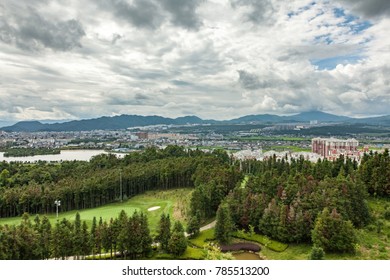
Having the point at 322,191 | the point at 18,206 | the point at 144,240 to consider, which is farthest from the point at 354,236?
the point at 18,206

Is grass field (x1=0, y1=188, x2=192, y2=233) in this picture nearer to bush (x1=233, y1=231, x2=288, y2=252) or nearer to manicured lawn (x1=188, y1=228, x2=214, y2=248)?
manicured lawn (x1=188, y1=228, x2=214, y2=248)

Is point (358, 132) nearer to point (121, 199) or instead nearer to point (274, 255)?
point (121, 199)

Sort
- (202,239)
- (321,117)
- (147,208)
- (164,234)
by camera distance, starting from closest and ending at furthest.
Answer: (164,234), (202,239), (147,208), (321,117)

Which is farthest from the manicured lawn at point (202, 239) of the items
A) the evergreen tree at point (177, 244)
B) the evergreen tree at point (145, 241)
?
the evergreen tree at point (145, 241)

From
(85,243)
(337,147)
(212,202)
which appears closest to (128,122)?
(337,147)

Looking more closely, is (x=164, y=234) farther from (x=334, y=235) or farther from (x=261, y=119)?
(x=261, y=119)

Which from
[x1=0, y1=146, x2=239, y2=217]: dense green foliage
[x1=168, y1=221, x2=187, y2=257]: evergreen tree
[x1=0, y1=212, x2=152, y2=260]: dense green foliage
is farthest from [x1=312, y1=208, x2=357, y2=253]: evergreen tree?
[x1=0, y1=146, x2=239, y2=217]: dense green foliage
